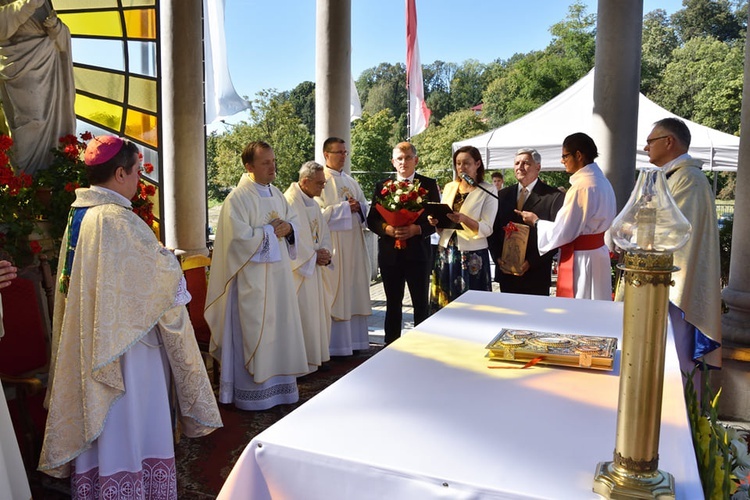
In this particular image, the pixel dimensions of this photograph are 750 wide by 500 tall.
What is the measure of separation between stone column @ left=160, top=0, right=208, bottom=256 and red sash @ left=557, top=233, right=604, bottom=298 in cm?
346

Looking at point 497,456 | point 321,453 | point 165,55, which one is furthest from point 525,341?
point 165,55

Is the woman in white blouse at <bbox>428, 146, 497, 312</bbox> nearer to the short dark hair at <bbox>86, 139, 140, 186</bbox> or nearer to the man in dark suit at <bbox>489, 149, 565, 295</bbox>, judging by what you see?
the man in dark suit at <bbox>489, 149, 565, 295</bbox>

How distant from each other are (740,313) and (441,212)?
229cm

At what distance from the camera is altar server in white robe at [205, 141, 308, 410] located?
4.61m

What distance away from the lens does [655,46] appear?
1619 inches

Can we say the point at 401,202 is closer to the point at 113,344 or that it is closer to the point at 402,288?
the point at 402,288

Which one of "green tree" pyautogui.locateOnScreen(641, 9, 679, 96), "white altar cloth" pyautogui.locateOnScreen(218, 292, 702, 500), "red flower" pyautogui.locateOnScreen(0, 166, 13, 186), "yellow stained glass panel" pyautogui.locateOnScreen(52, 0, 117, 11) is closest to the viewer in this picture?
"white altar cloth" pyautogui.locateOnScreen(218, 292, 702, 500)

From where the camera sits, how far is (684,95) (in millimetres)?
33062

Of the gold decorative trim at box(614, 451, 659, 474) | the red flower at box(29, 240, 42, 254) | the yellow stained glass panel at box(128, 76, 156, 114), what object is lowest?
the gold decorative trim at box(614, 451, 659, 474)

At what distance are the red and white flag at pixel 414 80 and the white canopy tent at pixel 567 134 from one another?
1259 mm

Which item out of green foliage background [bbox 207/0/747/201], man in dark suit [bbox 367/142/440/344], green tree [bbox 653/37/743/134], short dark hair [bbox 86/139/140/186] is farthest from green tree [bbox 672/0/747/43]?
short dark hair [bbox 86/139/140/186]

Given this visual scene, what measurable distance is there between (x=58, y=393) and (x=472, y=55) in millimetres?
→ 51845

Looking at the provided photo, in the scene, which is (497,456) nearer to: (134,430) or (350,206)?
(134,430)

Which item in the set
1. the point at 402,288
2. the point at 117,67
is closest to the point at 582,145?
the point at 402,288
